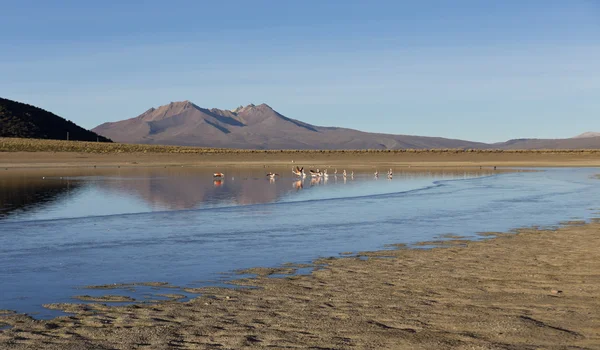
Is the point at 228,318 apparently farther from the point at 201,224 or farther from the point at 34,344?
the point at 201,224

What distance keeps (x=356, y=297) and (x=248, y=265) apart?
3327mm

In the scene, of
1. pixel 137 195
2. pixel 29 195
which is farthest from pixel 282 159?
pixel 29 195

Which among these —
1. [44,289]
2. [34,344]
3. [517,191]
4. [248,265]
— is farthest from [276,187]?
[34,344]

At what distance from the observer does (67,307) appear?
9219mm

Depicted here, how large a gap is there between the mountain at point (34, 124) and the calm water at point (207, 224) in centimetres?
11347

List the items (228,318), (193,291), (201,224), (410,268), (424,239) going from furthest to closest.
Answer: (201,224) < (424,239) < (410,268) < (193,291) < (228,318)

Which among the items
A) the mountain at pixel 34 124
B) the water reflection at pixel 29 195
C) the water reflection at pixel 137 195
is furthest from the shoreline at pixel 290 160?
the mountain at pixel 34 124

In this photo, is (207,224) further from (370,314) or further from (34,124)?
(34,124)

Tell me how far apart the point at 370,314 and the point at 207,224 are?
35.3 ft

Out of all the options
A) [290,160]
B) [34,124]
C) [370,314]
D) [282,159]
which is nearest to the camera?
[370,314]

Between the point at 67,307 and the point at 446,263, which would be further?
the point at 446,263

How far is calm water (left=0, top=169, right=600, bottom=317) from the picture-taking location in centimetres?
1188

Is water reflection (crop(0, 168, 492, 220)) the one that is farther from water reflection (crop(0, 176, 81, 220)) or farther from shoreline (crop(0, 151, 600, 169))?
shoreline (crop(0, 151, 600, 169))

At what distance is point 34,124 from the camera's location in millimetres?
146375
